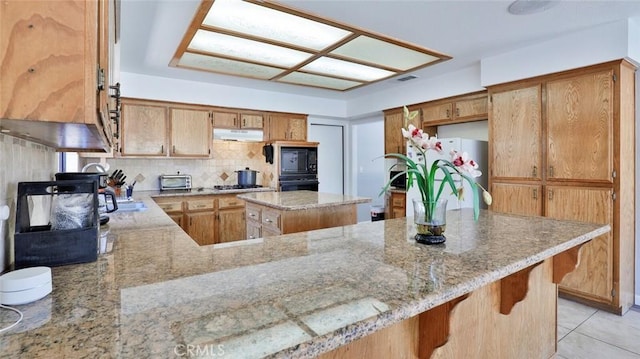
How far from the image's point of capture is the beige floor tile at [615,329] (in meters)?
2.32

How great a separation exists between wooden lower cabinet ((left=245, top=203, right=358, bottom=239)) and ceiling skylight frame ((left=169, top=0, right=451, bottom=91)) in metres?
1.48

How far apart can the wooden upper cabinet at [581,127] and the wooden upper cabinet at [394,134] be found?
2.03 meters

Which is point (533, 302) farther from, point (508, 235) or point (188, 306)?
point (188, 306)

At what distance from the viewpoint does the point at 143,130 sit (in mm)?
4168

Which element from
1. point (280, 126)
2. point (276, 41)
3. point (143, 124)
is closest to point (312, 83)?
point (280, 126)

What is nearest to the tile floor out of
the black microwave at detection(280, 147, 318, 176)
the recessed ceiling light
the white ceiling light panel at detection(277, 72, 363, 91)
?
the recessed ceiling light

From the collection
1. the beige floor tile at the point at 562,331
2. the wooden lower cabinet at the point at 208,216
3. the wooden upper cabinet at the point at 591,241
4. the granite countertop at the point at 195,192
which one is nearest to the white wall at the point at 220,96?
the granite countertop at the point at 195,192

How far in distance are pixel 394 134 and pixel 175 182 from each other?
326 cm

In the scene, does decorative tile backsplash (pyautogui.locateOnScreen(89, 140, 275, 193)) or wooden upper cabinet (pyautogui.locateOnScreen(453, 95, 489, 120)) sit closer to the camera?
wooden upper cabinet (pyautogui.locateOnScreen(453, 95, 489, 120))

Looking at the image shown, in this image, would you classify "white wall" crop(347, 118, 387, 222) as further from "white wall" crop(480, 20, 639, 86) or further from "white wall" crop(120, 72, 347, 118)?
"white wall" crop(480, 20, 639, 86)

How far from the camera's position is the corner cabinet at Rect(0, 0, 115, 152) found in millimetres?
577

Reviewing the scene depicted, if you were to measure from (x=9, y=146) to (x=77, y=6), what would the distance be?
0.63 m

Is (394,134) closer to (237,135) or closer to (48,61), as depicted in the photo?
(237,135)

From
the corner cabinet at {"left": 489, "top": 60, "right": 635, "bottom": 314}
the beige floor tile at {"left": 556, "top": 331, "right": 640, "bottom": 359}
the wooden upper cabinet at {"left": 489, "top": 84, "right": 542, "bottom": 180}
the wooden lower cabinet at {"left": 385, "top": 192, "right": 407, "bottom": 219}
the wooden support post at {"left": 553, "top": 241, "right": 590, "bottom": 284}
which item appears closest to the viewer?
the wooden support post at {"left": 553, "top": 241, "right": 590, "bottom": 284}
